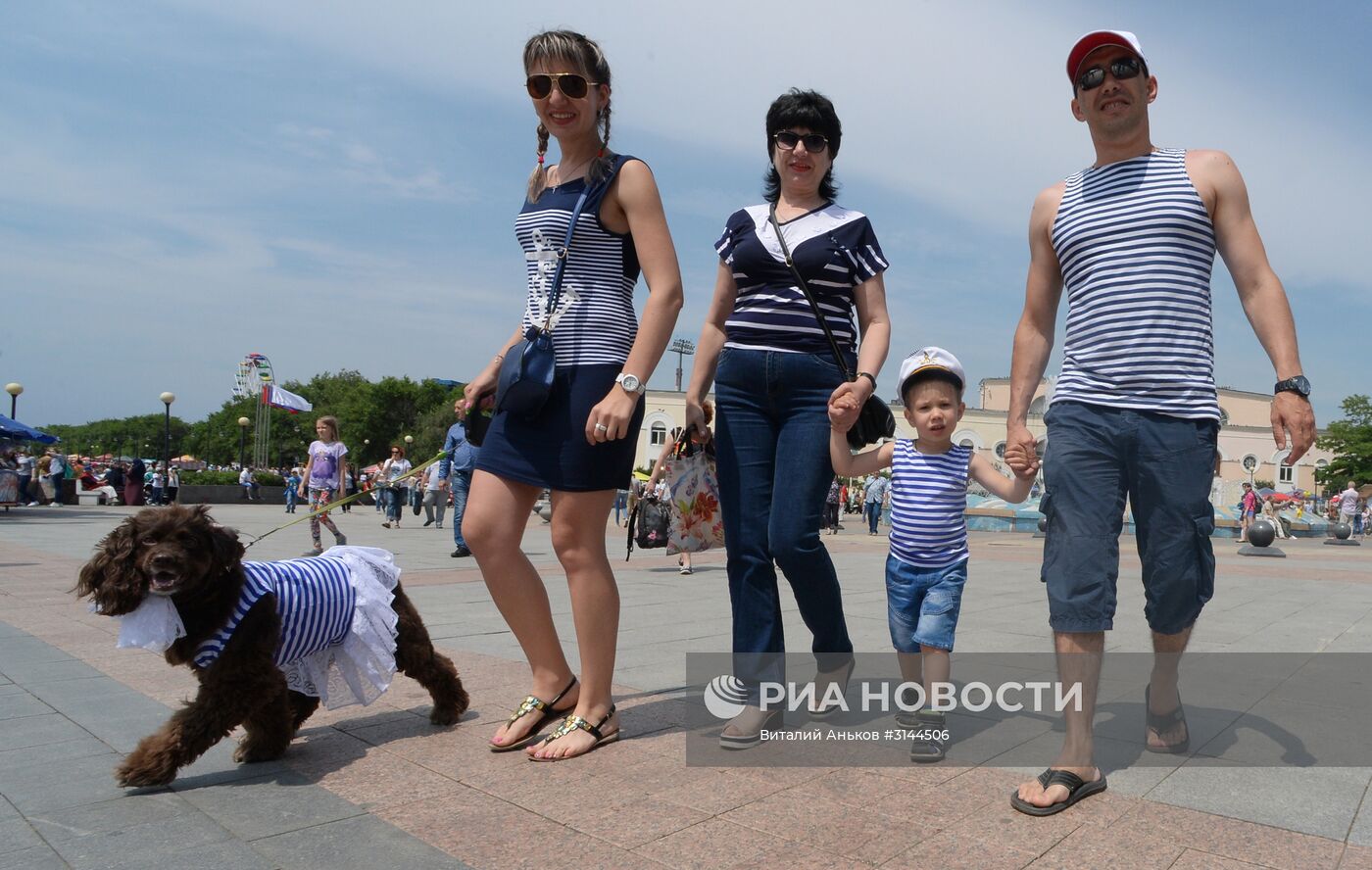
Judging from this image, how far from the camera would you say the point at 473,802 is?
8.96 feet

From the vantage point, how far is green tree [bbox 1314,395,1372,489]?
78.7 meters

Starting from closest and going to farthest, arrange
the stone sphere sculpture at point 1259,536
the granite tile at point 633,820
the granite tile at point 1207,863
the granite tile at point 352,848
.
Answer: the granite tile at point 1207,863 < the granite tile at point 352,848 < the granite tile at point 633,820 < the stone sphere sculpture at point 1259,536

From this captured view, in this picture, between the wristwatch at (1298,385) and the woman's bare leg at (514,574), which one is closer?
the wristwatch at (1298,385)

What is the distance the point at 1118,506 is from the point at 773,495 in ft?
3.58

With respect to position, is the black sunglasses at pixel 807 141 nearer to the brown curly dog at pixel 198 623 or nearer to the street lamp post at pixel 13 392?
the brown curly dog at pixel 198 623

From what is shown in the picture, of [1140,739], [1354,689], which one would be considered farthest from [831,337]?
[1354,689]

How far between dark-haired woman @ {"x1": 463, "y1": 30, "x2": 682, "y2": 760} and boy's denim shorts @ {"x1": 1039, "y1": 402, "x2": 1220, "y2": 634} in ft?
4.37

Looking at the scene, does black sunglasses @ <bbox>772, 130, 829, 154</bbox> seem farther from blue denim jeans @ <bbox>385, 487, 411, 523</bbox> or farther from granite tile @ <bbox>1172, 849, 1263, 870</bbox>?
blue denim jeans @ <bbox>385, 487, 411, 523</bbox>

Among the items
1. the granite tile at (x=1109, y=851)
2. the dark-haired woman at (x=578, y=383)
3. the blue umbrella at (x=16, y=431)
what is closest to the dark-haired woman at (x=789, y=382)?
the dark-haired woman at (x=578, y=383)

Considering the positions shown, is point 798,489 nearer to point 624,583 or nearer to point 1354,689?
point 1354,689

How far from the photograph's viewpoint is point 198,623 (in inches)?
118

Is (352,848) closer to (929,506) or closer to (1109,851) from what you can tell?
(1109,851)

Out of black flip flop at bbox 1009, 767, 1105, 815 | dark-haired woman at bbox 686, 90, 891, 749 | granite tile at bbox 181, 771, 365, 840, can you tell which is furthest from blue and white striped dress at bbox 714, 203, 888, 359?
granite tile at bbox 181, 771, 365, 840

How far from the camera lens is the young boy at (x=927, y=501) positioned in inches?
128
